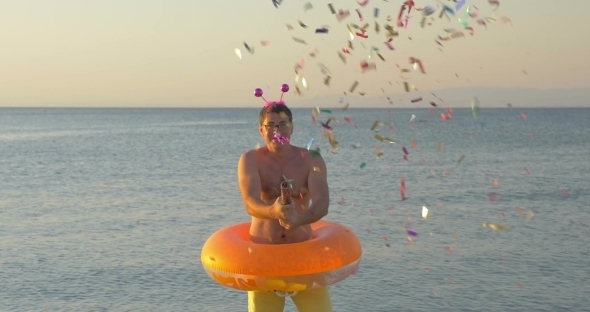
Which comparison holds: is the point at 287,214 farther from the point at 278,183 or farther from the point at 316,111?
the point at 316,111

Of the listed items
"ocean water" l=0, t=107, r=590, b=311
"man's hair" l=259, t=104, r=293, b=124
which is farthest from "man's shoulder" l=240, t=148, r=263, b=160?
"ocean water" l=0, t=107, r=590, b=311

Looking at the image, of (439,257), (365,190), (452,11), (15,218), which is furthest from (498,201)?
(452,11)

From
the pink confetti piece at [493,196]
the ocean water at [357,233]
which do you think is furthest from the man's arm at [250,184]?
the pink confetti piece at [493,196]

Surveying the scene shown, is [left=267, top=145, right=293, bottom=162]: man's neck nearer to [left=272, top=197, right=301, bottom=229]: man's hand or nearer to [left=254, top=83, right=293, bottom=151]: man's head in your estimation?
[left=254, top=83, right=293, bottom=151]: man's head

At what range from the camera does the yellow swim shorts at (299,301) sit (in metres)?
5.64

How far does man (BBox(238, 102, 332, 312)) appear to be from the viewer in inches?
214

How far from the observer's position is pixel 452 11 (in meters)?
5.51

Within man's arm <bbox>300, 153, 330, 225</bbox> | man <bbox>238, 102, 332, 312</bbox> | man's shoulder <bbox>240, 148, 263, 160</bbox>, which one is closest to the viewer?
man's arm <bbox>300, 153, 330, 225</bbox>

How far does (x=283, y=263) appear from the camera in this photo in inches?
210

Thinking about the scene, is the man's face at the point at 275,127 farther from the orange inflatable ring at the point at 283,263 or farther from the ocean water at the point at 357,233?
the ocean water at the point at 357,233

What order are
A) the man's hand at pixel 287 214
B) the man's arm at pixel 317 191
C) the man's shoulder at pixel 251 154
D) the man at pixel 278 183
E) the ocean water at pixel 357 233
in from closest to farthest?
the man's hand at pixel 287 214 → the man's arm at pixel 317 191 → the man at pixel 278 183 → the man's shoulder at pixel 251 154 → the ocean water at pixel 357 233

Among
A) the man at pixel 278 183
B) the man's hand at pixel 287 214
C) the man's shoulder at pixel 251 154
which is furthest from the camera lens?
the man's shoulder at pixel 251 154

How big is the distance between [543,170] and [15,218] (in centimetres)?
1955

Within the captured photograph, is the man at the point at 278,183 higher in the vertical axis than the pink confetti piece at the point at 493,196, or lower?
higher
